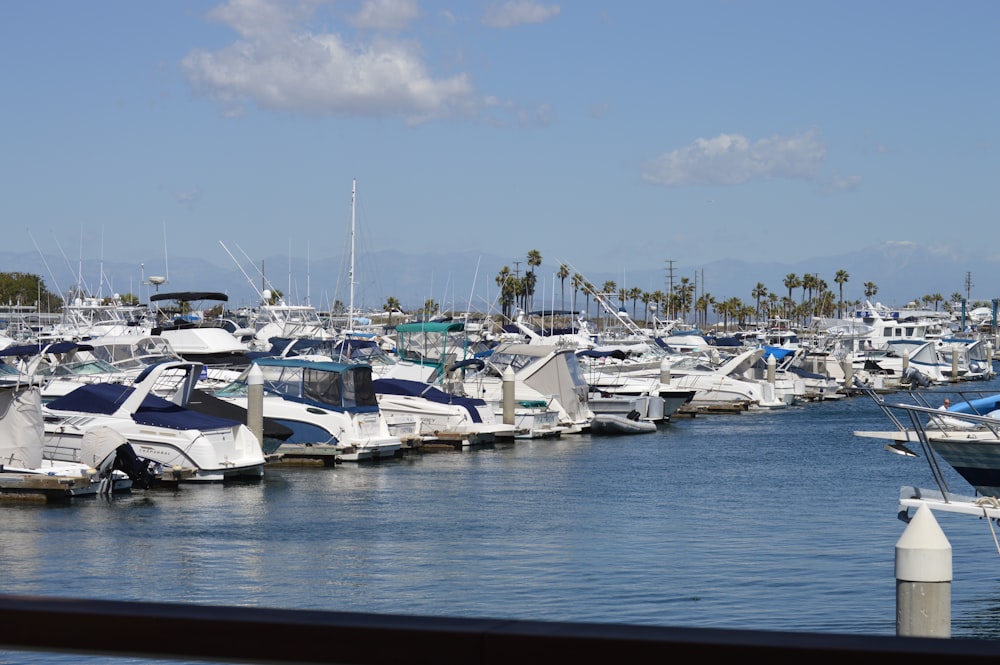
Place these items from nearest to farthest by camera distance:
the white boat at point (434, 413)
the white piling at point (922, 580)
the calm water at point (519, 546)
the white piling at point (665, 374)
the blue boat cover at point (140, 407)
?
the white piling at point (922, 580) < the calm water at point (519, 546) < the blue boat cover at point (140, 407) < the white boat at point (434, 413) < the white piling at point (665, 374)

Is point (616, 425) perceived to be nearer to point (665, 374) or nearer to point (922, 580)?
point (665, 374)

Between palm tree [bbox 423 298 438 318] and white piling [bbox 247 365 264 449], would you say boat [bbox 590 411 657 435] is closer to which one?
palm tree [bbox 423 298 438 318]

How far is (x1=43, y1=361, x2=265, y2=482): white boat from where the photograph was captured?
32094 mm

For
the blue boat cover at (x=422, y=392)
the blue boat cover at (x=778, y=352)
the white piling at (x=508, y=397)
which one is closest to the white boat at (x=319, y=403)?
the blue boat cover at (x=422, y=392)

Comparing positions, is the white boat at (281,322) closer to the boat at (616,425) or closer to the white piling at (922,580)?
the boat at (616,425)

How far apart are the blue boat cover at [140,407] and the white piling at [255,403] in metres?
2.52

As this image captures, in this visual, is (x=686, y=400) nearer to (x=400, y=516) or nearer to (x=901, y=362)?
(x=400, y=516)

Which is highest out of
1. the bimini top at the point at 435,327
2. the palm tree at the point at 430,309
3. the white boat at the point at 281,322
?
the palm tree at the point at 430,309

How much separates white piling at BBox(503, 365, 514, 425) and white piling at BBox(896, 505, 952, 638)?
1661 inches

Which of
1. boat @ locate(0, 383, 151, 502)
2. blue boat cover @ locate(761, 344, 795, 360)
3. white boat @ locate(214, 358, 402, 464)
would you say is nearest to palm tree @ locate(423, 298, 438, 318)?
blue boat cover @ locate(761, 344, 795, 360)

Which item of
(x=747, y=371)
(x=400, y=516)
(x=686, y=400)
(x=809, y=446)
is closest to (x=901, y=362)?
(x=747, y=371)

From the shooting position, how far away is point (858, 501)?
1324 inches

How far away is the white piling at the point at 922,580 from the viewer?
828 cm

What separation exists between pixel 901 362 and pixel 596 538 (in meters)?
88.5
